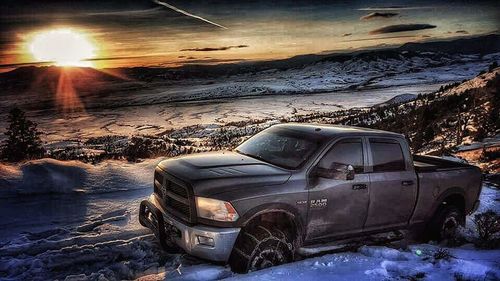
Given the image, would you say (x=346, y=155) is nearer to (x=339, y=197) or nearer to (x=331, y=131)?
(x=331, y=131)

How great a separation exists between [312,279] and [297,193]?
1.01 meters

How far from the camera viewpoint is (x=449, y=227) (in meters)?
7.02

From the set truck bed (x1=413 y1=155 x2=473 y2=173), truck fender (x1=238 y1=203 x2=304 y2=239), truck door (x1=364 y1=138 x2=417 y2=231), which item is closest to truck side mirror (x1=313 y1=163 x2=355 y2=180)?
truck fender (x1=238 y1=203 x2=304 y2=239)

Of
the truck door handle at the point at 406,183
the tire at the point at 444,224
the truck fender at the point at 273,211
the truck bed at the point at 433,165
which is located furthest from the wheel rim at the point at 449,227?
the truck fender at the point at 273,211

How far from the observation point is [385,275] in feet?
16.6

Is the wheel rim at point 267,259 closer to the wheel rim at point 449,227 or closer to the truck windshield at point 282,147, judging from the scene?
the truck windshield at point 282,147

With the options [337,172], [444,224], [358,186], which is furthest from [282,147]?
[444,224]

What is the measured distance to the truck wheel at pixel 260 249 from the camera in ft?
16.3

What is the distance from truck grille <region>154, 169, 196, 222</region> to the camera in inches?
199

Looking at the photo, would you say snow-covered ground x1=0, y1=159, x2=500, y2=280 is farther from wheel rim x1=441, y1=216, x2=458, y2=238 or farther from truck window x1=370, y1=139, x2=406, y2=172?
truck window x1=370, y1=139, x2=406, y2=172

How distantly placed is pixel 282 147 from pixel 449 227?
3.09 meters

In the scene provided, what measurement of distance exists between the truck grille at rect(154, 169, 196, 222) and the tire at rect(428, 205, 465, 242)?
390cm

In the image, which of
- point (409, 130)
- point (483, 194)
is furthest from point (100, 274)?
point (409, 130)

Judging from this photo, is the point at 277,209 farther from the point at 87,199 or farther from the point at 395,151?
the point at 87,199
